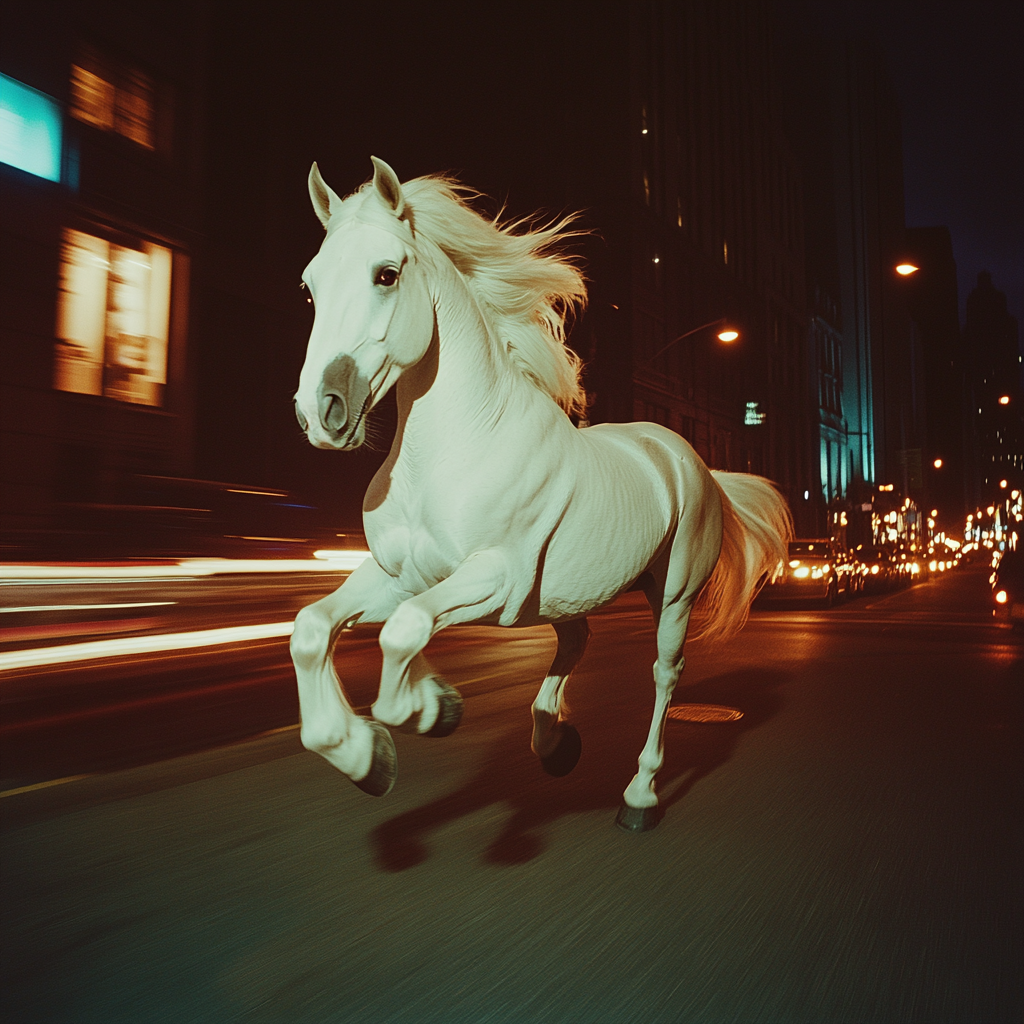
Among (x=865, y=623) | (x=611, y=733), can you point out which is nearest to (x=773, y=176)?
(x=865, y=623)

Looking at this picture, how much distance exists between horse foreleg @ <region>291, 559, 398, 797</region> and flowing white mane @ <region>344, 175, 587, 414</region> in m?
1.25

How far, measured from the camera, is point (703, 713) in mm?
7363

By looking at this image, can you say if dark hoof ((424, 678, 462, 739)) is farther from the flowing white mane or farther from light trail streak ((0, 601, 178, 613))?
light trail streak ((0, 601, 178, 613))

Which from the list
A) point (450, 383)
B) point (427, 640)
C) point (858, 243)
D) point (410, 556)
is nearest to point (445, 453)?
point (450, 383)

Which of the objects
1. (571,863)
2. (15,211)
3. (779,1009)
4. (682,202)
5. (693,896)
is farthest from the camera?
(682,202)

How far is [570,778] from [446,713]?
9.37 feet

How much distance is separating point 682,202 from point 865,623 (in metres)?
33.0

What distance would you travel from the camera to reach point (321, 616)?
9.12 ft

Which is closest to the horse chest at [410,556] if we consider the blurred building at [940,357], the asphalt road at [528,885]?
the asphalt road at [528,885]

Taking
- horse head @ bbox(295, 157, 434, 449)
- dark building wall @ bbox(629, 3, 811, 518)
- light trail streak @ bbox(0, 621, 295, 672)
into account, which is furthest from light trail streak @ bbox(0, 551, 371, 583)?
dark building wall @ bbox(629, 3, 811, 518)

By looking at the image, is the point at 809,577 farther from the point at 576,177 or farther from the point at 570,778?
the point at 576,177

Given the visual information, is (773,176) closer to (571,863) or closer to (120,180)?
(120,180)

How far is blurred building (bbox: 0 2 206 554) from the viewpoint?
14805mm

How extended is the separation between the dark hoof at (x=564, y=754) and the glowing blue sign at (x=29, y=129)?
1475 cm
